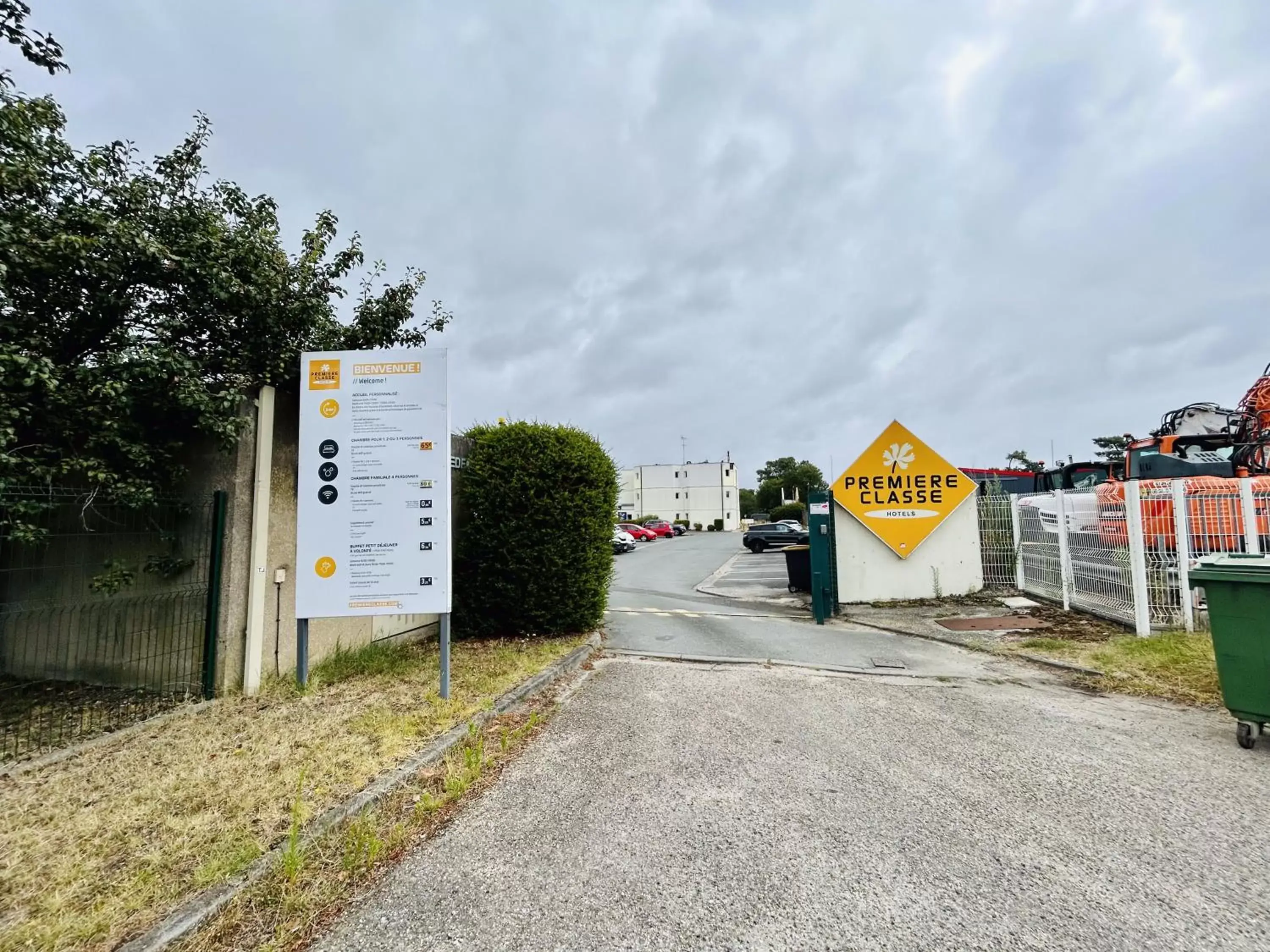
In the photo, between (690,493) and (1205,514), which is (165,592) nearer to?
(1205,514)

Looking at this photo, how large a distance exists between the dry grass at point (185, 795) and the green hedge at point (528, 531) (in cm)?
148

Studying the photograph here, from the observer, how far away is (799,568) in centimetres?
1215

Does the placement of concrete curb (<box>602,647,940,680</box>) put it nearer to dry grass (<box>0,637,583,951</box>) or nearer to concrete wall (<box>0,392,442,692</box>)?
dry grass (<box>0,637,583,951</box>)

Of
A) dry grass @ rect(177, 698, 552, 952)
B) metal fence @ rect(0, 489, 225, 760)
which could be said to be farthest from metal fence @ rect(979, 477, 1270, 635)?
metal fence @ rect(0, 489, 225, 760)

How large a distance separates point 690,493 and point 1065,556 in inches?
2645

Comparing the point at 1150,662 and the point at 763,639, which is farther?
the point at 763,639

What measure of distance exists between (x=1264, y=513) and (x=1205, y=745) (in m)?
4.06

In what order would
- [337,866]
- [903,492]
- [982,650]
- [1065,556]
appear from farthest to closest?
[903,492]
[1065,556]
[982,650]
[337,866]

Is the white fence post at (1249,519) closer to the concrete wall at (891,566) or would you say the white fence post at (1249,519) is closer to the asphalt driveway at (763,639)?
the asphalt driveway at (763,639)

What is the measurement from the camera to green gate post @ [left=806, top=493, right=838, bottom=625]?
8898mm

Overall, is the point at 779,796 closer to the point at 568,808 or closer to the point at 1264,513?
the point at 568,808

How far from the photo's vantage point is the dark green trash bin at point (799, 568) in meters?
12.0

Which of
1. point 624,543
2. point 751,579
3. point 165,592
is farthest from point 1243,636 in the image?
point 624,543

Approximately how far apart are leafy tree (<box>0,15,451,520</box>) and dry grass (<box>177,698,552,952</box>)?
9.85ft
